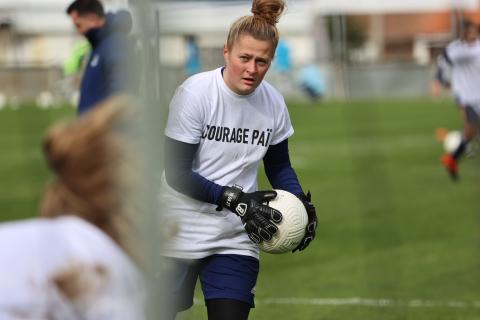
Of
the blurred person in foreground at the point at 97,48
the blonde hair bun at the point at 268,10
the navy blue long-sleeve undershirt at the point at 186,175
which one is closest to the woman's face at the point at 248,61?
the blonde hair bun at the point at 268,10

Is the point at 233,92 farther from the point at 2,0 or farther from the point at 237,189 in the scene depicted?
the point at 2,0

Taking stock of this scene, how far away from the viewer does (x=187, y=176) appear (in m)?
4.49

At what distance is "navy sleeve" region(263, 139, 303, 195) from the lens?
4801mm

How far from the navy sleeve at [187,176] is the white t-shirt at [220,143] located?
38mm

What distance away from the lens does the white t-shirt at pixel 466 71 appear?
55.0 feet

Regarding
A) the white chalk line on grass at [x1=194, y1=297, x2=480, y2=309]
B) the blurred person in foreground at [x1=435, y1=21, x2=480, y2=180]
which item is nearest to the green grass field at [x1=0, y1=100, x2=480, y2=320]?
the white chalk line on grass at [x1=194, y1=297, x2=480, y2=309]

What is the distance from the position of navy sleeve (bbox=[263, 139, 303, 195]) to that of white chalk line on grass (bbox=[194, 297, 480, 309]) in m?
3.01

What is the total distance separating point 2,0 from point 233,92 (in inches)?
1183

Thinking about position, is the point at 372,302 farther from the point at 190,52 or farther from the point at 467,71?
the point at 467,71

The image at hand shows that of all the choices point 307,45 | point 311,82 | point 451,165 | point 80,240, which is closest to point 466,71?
point 451,165

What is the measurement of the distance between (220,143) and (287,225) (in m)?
0.46

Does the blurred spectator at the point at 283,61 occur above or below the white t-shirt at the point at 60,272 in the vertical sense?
below

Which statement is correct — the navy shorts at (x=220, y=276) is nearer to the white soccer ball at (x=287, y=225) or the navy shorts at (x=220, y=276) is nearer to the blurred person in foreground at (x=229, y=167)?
the blurred person in foreground at (x=229, y=167)

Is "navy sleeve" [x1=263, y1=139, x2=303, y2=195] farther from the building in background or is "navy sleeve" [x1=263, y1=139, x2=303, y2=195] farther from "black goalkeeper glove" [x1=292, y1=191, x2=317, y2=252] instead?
the building in background
